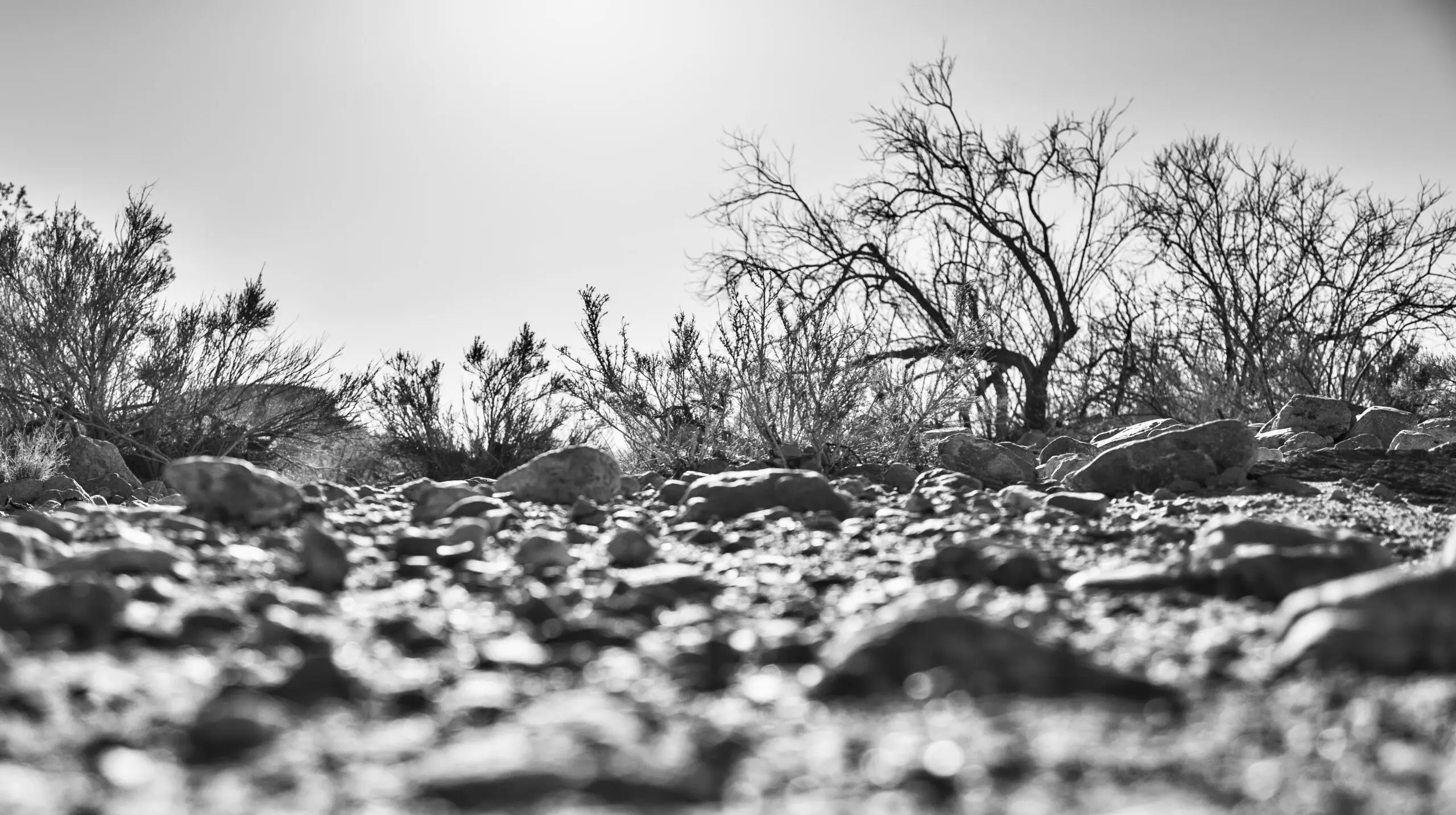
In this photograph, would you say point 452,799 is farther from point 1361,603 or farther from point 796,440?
point 796,440

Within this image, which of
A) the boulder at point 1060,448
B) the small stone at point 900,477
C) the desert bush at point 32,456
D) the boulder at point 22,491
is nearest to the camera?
the small stone at point 900,477

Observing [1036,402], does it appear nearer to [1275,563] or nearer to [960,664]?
[1275,563]

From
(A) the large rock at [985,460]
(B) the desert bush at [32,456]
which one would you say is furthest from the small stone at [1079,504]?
(B) the desert bush at [32,456]

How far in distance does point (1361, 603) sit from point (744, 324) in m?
5.50

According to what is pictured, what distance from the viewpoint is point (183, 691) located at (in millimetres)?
1440

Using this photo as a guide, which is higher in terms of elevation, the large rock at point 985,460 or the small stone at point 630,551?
the large rock at point 985,460

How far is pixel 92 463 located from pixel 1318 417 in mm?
12482

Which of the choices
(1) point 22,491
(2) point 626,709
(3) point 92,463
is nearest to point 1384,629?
(2) point 626,709

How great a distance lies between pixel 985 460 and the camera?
7.11m

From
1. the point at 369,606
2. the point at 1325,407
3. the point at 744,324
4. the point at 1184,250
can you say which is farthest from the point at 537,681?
the point at 1184,250

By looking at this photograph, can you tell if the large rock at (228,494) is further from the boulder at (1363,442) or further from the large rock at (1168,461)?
the boulder at (1363,442)

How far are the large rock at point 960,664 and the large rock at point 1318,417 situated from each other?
831 cm

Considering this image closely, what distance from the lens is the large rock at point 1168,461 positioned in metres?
4.83

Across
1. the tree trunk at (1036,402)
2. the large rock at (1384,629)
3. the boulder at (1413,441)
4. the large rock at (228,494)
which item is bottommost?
the large rock at (1384,629)
